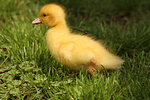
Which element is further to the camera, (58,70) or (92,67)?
(58,70)

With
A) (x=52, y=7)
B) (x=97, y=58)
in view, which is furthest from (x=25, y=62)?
(x=97, y=58)

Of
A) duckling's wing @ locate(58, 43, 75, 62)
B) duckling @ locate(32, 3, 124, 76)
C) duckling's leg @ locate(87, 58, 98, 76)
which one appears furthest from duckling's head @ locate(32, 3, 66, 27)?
duckling's leg @ locate(87, 58, 98, 76)

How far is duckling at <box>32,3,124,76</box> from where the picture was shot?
80.9 inches

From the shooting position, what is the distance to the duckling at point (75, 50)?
2055 mm

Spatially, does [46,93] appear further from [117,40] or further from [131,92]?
[117,40]

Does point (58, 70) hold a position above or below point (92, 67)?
below

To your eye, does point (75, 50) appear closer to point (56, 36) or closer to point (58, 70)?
point (56, 36)

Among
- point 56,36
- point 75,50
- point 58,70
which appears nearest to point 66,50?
point 75,50

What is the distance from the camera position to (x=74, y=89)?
210 centimetres

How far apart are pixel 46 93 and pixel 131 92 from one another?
3.17 ft

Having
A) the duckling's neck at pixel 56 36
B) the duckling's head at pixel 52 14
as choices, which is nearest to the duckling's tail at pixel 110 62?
the duckling's neck at pixel 56 36

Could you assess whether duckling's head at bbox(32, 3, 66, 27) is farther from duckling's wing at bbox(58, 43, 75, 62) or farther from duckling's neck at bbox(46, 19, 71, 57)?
duckling's wing at bbox(58, 43, 75, 62)

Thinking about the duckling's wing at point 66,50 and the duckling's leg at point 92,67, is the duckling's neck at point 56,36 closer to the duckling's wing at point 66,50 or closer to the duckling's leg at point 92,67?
the duckling's wing at point 66,50

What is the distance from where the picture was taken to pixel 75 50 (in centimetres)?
207
